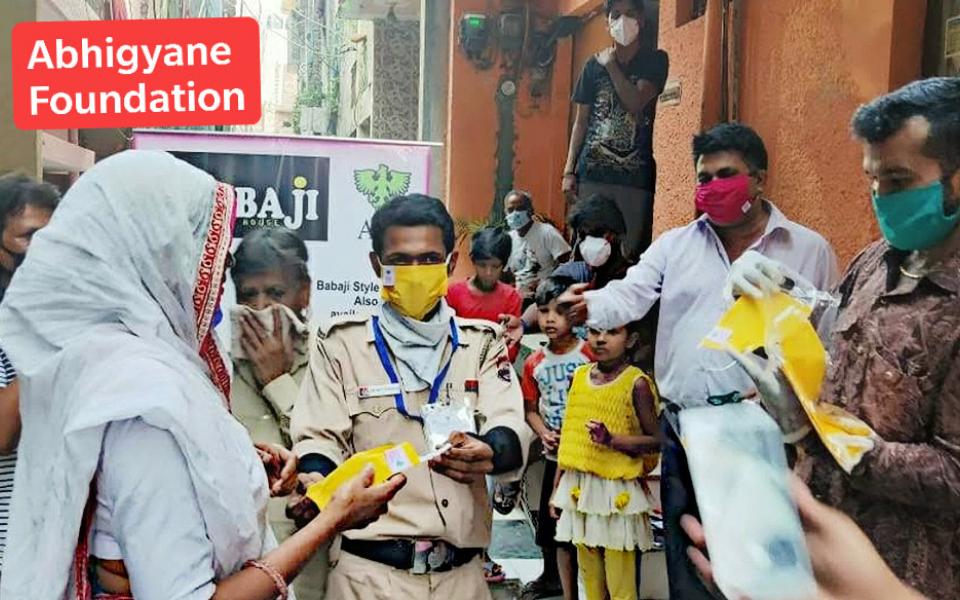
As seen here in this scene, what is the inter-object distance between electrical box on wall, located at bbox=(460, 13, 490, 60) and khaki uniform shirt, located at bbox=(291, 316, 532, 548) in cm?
73

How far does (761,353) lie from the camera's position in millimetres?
1191

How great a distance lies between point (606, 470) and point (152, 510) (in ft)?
4.65

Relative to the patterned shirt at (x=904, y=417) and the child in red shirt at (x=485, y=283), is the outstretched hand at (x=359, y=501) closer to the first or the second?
the patterned shirt at (x=904, y=417)

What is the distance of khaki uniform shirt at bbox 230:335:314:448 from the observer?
185 centimetres

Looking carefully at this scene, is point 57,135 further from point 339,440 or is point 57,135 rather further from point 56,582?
point 56,582

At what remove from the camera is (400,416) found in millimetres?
1634

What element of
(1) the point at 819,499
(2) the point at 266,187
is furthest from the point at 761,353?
(2) the point at 266,187

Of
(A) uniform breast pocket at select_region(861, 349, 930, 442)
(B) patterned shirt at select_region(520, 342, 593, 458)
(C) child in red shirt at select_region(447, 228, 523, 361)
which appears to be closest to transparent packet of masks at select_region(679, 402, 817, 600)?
(A) uniform breast pocket at select_region(861, 349, 930, 442)

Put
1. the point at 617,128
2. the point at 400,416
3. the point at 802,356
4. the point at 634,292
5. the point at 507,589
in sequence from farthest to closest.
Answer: the point at 507,589
the point at 617,128
the point at 634,292
the point at 400,416
the point at 802,356

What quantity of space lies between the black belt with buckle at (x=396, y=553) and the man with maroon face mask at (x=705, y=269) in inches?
14.9

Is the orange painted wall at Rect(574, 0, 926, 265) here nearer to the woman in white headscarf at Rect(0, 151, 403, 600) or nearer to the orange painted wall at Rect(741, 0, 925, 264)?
the orange painted wall at Rect(741, 0, 925, 264)

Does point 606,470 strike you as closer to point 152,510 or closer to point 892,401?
point 892,401

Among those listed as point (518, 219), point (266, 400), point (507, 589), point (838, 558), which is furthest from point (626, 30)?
point (507, 589)

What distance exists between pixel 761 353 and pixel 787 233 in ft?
0.90
